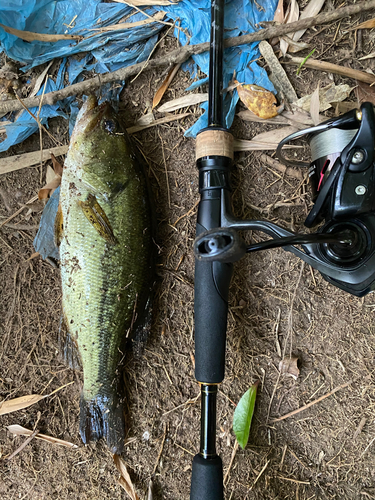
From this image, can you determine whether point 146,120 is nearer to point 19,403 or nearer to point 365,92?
point 365,92

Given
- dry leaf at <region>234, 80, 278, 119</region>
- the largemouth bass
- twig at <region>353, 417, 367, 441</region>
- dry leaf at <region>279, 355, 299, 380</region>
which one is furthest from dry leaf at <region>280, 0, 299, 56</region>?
twig at <region>353, 417, 367, 441</region>

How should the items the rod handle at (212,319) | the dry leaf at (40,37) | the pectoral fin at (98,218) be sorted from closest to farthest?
the rod handle at (212,319), the pectoral fin at (98,218), the dry leaf at (40,37)

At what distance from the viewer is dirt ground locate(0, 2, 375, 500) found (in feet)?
5.70

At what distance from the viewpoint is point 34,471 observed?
6.15 feet

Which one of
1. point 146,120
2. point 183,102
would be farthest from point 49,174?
point 183,102

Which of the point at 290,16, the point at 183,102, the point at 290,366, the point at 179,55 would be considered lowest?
the point at 290,366

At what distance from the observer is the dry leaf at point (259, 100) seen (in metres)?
1.69

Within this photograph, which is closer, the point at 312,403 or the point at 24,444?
the point at 312,403

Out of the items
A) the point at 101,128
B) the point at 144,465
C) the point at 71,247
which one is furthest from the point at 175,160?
the point at 144,465

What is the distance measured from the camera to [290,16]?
1.72 m

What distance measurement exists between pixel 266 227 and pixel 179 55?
1.12 metres

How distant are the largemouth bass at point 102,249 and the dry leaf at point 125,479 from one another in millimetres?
211

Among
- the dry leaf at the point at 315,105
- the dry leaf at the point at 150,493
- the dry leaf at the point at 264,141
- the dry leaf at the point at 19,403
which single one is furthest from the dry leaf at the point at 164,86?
the dry leaf at the point at 150,493

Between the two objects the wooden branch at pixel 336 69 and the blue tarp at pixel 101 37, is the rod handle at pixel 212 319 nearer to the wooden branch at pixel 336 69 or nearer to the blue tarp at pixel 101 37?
the blue tarp at pixel 101 37
